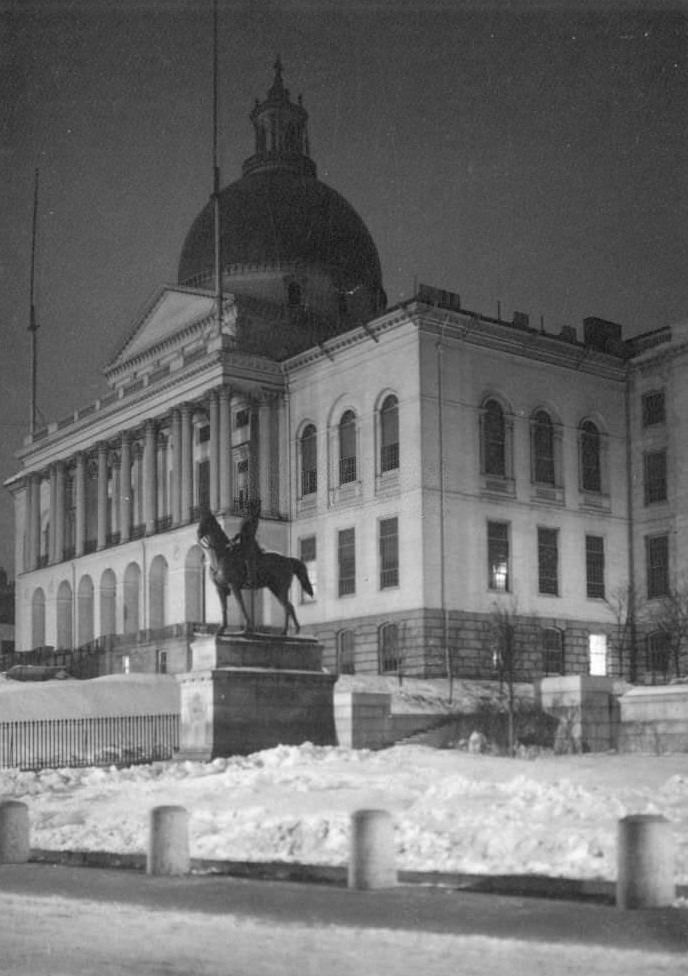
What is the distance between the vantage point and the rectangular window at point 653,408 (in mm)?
66688

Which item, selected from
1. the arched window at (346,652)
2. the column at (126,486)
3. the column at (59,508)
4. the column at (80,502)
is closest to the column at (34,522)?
the column at (59,508)

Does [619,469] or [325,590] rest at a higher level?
[619,469]

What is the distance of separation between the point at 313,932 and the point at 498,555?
→ 5066 centimetres

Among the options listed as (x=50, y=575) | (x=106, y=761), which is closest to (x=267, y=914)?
(x=106, y=761)

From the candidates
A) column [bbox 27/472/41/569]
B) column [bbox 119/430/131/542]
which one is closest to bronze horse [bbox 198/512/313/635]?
column [bbox 119/430/131/542]

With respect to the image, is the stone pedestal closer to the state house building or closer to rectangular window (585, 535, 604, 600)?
the state house building

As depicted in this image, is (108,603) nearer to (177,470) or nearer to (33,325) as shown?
(177,470)

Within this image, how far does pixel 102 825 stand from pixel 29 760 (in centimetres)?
1602

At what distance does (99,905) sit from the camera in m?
14.7

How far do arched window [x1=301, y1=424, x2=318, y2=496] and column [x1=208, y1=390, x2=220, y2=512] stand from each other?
155 inches

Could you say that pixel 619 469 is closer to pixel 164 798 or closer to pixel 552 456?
pixel 552 456

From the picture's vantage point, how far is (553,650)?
207ft

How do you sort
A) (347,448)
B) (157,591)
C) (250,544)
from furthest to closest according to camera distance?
(157,591) < (347,448) < (250,544)

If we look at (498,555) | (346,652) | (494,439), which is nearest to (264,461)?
(346,652)
